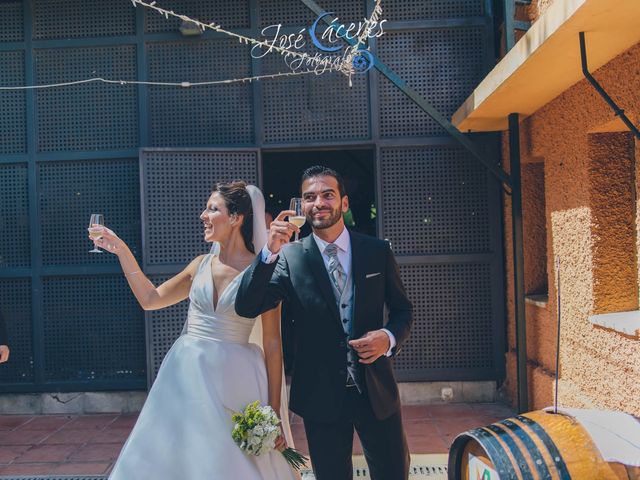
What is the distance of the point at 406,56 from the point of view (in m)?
5.80

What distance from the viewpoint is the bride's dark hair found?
3.22 m

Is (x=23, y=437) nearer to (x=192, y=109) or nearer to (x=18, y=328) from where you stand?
(x=18, y=328)

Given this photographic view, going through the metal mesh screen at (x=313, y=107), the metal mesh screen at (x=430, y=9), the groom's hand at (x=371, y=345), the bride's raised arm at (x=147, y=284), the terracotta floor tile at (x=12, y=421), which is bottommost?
the terracotta floor tile at (x=12, y=421)

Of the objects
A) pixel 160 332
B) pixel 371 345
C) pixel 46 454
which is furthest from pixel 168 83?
pixel 371 345

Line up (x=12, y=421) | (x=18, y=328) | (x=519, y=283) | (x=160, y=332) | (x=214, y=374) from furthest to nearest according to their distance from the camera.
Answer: (x=18, y=328)
(x=12, y=421)
(x=160, y=332)
(x=519, y=283)
(x=214, y=374)

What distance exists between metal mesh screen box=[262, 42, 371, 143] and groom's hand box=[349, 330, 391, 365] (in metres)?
3.56

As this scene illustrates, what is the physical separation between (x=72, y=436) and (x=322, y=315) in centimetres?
367

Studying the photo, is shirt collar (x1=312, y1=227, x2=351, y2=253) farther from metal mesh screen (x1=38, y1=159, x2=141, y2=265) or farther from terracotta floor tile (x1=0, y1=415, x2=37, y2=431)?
terracotta floor tile (x1=0, y1=415, x2=37, y2=431)

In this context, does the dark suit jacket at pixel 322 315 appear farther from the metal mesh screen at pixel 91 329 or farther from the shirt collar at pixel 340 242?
the metal mesh screen at pixel 91 329

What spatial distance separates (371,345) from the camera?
2.53 metres

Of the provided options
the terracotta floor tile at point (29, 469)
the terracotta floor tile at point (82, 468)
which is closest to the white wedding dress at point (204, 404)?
the terracotta floor tile at point (82, 468)

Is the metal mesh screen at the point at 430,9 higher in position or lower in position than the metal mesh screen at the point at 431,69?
higher

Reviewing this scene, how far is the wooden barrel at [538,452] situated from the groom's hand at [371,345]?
0.57m

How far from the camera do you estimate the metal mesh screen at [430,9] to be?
5.77 metres
